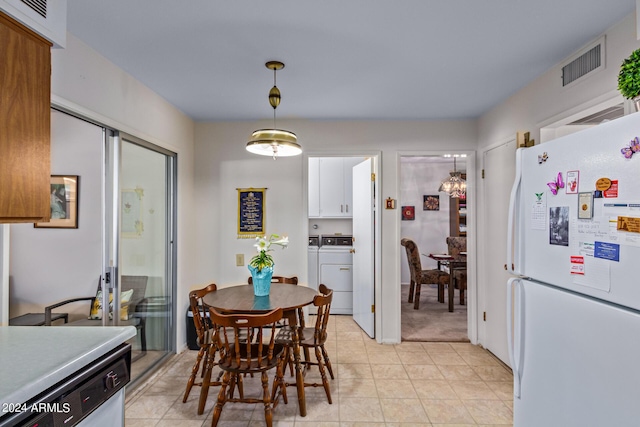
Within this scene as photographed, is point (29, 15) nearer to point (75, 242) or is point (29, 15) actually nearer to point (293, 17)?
point (293, 17)

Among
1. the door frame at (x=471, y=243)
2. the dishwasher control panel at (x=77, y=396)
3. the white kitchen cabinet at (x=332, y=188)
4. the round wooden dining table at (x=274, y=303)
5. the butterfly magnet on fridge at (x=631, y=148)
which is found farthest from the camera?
the white kitchen cabinet at (x=332, y=188)

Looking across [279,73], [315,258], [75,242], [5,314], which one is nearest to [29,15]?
[5,314]

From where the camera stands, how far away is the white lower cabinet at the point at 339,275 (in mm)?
4715

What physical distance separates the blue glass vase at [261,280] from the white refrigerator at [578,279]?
1636mm

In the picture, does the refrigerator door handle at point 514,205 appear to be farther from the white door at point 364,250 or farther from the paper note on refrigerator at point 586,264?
the white door at point 364,250

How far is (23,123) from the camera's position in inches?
47.6

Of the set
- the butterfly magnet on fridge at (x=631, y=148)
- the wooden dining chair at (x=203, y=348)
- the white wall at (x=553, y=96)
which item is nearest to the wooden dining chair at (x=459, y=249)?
the white wall at (x=553, y=96)

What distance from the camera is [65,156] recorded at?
2570 mm

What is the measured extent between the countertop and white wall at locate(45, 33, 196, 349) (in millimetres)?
1283

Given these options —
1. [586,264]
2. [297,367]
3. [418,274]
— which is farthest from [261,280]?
[418,274]

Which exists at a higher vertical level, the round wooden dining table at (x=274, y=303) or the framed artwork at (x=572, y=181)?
the framed artwork at (x=572, y=181)

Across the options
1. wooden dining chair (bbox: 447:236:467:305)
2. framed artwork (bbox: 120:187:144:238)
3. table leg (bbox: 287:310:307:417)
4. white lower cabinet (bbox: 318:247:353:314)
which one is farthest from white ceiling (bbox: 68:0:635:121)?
wooden dining chair (bbox: 447:236:467:305)

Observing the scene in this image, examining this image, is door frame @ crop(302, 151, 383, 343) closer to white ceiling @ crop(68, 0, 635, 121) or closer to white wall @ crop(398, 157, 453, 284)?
white ceiling @ crop(68, 0, 635, 121)

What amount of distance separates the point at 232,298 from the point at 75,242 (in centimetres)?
128
